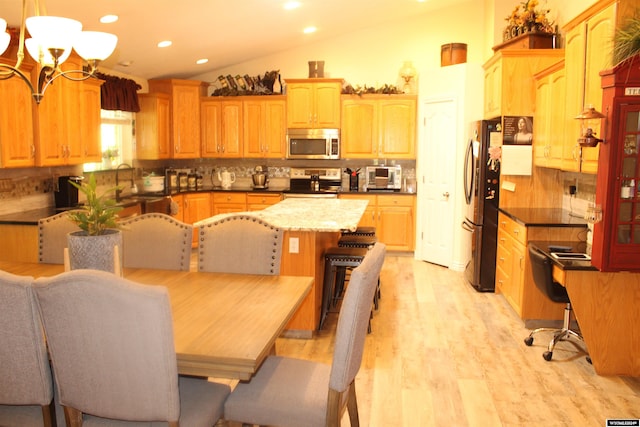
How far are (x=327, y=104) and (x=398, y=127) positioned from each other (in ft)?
3.29

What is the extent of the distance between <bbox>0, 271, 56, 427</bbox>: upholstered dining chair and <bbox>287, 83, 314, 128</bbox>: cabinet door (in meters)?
5.79

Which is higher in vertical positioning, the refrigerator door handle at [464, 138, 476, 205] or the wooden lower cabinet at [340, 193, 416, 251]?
the refrigerator door handle at [464, 138, 476, 205]

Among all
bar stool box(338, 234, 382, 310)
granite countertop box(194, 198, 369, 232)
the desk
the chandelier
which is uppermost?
the chandelier

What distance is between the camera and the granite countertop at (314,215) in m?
3.91

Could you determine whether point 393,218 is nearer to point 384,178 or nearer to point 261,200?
point 384,178

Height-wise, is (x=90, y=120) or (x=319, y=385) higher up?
(x=90, y=120)

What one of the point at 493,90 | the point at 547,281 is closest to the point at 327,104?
the point at 493,90

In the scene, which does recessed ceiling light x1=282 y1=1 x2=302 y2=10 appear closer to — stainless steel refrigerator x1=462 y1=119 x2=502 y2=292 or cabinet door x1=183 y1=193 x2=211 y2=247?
stainless steel refrigerator x1=462 y1=119 x2=502 y2=292

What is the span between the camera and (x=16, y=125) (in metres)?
4.43

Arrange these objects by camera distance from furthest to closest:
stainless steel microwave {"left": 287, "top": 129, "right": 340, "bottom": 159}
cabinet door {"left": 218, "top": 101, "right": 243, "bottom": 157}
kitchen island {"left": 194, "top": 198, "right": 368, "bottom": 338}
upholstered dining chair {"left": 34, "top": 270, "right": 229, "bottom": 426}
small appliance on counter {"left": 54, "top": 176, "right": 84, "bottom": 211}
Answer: cabinet door {"left": 218, "top": 101, "right": 243, "bottom": 157} → stainless steel microwave {"left": 287, "top": 129, "right": 340, "bottom": 159} → small appliance on counter {"left": 54, "top": 176, "right": 84, "bottom": 211} → kitchen island {"left": 194, "top": 198, "right": 368, "bottom": 338} → upholstered dining chair {"left": 34, "top": 270, "right": 229, "bottom": 426}

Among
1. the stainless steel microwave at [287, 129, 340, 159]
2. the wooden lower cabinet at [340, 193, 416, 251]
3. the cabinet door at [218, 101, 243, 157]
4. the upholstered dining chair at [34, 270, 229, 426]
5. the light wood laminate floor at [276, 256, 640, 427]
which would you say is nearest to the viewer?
the upholstered dining chair at [34, 270, 229, 426]

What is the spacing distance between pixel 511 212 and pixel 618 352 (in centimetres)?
176

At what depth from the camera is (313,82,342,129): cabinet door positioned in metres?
7.34

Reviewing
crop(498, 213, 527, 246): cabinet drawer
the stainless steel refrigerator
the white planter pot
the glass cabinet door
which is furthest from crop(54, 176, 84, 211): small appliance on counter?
the glass cabinet door
